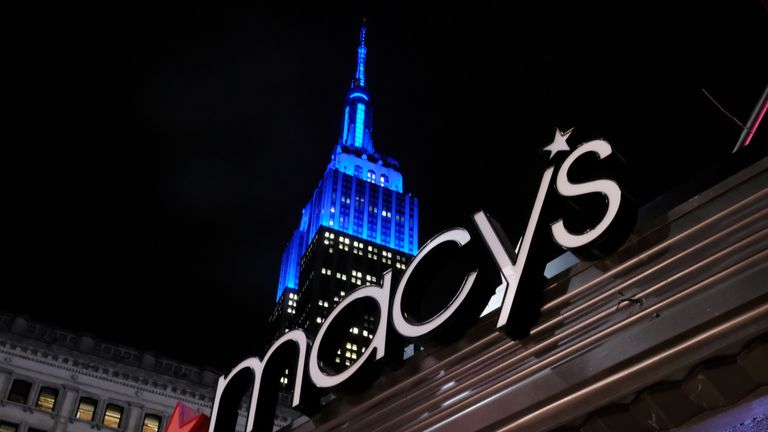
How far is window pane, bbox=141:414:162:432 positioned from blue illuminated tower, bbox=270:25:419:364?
335ft

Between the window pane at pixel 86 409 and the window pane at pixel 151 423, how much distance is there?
8.85ft

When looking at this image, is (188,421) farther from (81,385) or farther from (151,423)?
(81,385)

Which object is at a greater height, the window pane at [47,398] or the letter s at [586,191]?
the window pane at [47,398]

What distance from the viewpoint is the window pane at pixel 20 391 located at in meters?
42.2

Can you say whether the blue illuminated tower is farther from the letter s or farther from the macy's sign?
the letter s

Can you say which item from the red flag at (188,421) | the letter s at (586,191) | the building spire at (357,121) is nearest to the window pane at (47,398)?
the red flag at (188,421)

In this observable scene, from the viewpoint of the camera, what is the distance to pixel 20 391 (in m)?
42.5

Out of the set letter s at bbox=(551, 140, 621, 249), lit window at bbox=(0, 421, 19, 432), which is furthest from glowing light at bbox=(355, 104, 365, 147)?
letter s at bbox=(551, 140, 621, 249)

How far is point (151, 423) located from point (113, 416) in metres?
1.98

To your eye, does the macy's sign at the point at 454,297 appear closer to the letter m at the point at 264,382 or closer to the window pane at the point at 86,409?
the letter m at the point at 264,382

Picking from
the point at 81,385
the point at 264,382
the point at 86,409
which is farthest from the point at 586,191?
the point at 81,385

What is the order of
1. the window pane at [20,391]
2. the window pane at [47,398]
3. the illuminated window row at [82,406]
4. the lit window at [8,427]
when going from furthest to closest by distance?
the window pane at [47,398], the illuminated window row at [82,406], the window pane at [20,391], the lit window at [8,427]

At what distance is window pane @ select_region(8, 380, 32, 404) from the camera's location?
42219 millimetres

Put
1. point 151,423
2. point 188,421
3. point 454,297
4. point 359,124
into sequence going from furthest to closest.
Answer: point 359,124
point 151,423
point 188,421
point 454,297
